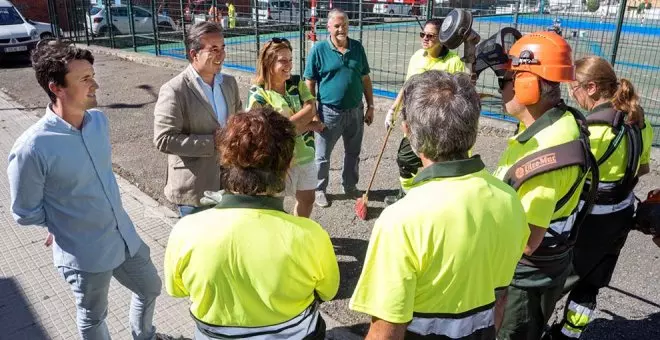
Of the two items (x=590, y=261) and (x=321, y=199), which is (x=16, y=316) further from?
(x=590, y=261)

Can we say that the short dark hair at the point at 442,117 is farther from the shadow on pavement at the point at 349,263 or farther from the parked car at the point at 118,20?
the parked car at the point at 118,20

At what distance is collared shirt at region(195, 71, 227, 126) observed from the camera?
10.6 ft

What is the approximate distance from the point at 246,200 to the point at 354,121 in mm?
3700

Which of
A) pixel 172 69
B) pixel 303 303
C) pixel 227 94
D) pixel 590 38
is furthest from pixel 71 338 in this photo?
pixel 172 69

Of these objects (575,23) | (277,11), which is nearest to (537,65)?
(575,23)

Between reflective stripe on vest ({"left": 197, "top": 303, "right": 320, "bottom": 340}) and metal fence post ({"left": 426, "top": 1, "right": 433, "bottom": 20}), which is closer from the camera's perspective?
reflective stripe on vest ({"left": 197, "top": 303, "right": 320, "bottom": 340})

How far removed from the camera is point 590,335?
3303 mm

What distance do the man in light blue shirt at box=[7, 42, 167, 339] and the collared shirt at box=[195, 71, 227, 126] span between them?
72cm

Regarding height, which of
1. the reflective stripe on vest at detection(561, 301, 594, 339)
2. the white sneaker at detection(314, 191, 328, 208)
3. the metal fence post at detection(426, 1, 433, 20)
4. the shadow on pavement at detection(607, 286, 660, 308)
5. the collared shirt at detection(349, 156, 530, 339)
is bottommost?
the shadow on pavement at detection(607, 286, 660, 308)

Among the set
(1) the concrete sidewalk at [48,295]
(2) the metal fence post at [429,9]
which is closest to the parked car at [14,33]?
(1) the concrete sidewalk at [48,295]

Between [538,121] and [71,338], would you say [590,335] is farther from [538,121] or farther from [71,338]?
[71,338]

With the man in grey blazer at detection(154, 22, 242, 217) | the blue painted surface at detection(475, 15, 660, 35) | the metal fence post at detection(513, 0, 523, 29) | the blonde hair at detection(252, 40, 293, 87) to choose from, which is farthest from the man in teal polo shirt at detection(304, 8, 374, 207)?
the blue painted surface at detection(475, 15, 660, 35)

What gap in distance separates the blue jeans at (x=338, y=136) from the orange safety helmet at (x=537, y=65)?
315 cm

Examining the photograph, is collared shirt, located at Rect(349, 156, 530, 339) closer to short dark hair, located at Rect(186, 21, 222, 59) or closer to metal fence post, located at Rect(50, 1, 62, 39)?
short dark hair, located at Rect(186, 21, 222, 59)
